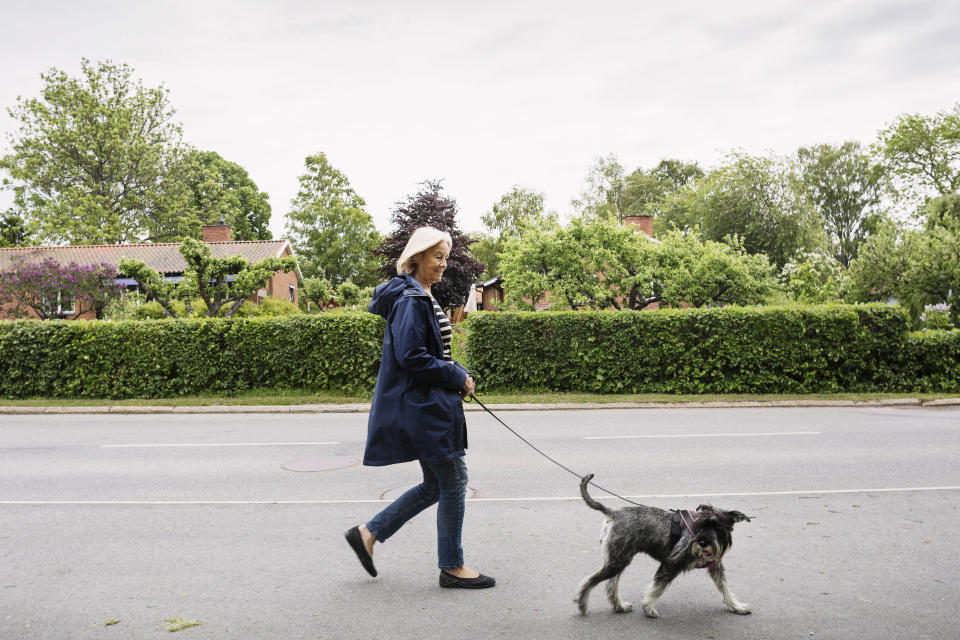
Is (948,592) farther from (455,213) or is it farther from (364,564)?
(455,213)

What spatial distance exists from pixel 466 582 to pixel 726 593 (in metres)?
1.44

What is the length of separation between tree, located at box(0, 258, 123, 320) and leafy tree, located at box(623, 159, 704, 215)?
39.1 m

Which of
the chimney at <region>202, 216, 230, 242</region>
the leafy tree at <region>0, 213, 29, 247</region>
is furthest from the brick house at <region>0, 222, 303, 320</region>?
the leafy tree at <region>0, 213, 29, 247</region>

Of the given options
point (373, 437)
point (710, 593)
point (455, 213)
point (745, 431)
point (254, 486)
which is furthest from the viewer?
point (455, 213)

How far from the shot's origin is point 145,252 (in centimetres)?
3984

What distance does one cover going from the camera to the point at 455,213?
4262 cm

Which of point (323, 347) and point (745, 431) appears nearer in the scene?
point (745, 431)

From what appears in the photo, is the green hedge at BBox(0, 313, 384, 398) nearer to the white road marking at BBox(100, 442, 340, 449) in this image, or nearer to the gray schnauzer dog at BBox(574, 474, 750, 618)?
the white road marking at BBox(100, 442, 340, 449)

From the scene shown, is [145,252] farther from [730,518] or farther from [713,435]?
[730,518]

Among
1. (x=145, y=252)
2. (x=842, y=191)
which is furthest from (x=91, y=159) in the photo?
(x=842, y=191)

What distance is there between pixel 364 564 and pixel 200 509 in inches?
99.2

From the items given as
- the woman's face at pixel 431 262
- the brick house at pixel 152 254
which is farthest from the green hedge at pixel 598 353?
the brick house at pixel 152 254

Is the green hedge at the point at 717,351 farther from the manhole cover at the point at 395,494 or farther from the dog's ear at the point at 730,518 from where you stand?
the dog's ear at the point at 730,518

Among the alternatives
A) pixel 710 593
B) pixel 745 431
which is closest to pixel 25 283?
pixel 745 431
